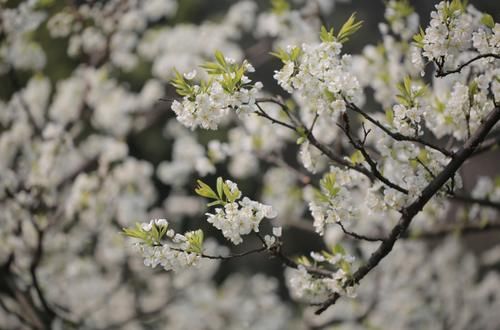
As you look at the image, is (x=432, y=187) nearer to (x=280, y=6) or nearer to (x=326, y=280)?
(x=326, y=280)

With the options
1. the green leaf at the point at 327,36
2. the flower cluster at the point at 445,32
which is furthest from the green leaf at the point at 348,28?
the flower cluster at the point at 445,32

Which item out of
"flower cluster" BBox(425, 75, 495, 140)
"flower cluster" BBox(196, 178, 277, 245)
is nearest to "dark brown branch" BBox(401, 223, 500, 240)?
"flower cluster" BBox(425, 75, 495, 140)

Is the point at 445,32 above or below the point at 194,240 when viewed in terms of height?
above

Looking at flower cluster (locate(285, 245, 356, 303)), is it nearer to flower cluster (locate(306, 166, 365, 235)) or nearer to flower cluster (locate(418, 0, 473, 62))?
flower cluster (locate(306, 166, 365, 235))

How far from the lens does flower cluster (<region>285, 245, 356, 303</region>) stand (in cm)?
264

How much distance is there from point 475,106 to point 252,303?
4.06m

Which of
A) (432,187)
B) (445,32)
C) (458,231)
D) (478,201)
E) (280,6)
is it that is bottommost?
(458,231)

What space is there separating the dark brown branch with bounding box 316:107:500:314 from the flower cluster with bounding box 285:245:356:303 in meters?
0.03

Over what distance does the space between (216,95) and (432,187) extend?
3.12ft

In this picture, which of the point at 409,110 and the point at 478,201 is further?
the point at 478,201

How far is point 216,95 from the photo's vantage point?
243cm

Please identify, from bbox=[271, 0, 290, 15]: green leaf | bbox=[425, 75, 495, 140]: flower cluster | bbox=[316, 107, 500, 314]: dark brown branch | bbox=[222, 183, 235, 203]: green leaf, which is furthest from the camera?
bbox=[271, 0, 290, 15]: green leaf

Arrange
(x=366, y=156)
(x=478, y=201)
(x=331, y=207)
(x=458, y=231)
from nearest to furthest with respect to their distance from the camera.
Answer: (x=366, y=156) → (x=331, y=207) → (x=478, y=201) → (x=458, y=231)

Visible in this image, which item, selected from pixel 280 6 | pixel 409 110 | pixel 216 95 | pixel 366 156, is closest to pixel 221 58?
pixel 216 95
